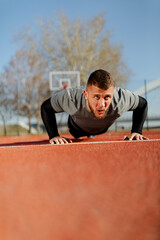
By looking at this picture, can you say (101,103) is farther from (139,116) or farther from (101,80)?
(139,116)

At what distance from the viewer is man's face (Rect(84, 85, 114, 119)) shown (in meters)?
2.61

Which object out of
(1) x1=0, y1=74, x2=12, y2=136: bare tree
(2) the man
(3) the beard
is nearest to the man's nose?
(2) the man

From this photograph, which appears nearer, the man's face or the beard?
the man's face

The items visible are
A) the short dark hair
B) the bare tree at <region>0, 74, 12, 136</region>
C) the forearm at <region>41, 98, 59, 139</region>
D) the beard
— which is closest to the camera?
the short dark hair

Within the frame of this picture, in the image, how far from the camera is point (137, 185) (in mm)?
696

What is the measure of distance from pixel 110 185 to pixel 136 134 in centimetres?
234

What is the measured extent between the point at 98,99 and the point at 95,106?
0.31 feet

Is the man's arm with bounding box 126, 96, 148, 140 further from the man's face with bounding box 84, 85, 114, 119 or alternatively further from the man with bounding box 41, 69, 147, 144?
the man's face with bounding box 84, 85, 114, 119

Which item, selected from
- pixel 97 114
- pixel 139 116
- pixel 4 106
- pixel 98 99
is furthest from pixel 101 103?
pixel 4 106

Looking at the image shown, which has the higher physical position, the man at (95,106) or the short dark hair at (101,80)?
the short dark hair at (101,80)

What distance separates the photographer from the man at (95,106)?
2.64 metres

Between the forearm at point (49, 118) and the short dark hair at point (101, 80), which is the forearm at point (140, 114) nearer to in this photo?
the short dark hair at point (101, 80)

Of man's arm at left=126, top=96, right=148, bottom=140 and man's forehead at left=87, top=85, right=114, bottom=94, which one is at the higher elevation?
man's forehead at left=87, top=85, right=114, bottom=94

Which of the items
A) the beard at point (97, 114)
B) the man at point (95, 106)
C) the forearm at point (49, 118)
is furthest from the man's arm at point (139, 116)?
the forearm at point (49, 118)
